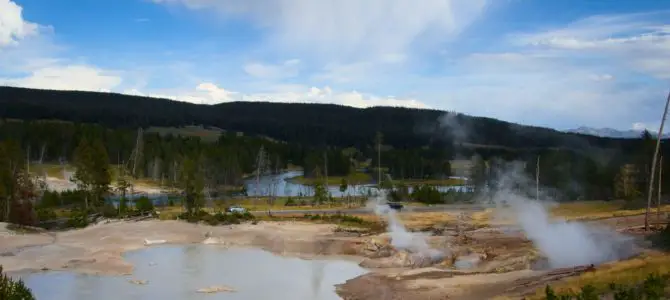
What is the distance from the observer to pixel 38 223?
67.5 metres

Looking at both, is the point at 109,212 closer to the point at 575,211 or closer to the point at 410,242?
the point at 410,242

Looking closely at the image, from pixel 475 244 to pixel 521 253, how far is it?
670 centimetres

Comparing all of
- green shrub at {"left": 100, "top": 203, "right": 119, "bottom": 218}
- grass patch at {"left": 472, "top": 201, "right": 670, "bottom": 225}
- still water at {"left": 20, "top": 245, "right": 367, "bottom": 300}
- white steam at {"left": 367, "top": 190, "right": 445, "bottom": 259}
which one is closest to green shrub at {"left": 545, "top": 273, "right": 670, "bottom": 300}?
still water at {"left": 20, "top": 245, "right": 367, "bottom": 300}

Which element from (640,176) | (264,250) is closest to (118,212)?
(264,250)

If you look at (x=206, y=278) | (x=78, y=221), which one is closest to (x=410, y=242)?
(x=206, y=278)

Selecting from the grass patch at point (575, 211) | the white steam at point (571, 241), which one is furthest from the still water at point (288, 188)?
the white steam at point (571, 241)

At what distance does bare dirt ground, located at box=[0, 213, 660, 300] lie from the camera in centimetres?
3734

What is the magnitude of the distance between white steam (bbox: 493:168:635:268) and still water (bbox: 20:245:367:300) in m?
13.3

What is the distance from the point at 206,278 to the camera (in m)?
41.7

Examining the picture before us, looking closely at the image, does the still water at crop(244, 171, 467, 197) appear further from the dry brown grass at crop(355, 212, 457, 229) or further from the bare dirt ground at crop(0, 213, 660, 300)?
the bare dirt ground at crop(0, 213, 660, 300)

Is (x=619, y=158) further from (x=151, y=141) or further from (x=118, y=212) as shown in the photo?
(x=151, y=141)

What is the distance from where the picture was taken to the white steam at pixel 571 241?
42531 mm

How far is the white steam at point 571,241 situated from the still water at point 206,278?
13.3 m

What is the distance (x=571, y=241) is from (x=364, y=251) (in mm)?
16088
